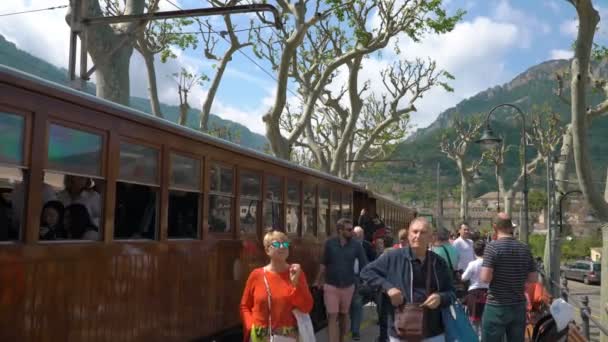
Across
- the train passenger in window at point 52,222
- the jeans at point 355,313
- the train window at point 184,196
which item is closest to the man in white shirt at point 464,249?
the jeans at point 355,313

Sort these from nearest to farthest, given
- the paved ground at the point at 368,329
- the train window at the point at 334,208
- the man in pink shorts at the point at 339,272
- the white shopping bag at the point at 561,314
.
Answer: the white shopping bag at the point at 561,314 → the man in pink shorts at the point at 339,272 → the paved ground at the point at 368,329 → the train window at the point at 334,208

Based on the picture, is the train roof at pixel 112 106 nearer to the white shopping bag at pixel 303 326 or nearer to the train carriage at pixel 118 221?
the train carriage at pixel 118 221

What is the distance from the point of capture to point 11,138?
4.42 m

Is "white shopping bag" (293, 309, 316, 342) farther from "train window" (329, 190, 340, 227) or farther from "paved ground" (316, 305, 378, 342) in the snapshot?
"train window" (329, 190, 340, 227)

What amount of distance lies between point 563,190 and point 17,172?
21119 mm

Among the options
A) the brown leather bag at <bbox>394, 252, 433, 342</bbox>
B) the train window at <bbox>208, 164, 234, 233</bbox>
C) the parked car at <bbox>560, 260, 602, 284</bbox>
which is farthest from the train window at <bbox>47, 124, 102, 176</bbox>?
the parked car at <bbox>560, 260, 602, 284</bbox>

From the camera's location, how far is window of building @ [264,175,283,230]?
9.12m

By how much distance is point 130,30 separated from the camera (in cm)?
1292

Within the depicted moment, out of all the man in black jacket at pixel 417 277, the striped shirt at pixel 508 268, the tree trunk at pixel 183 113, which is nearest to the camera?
the man in black jacket at pixel 417 277

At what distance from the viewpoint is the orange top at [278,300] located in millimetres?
4910

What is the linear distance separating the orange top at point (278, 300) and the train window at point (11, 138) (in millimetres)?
1868

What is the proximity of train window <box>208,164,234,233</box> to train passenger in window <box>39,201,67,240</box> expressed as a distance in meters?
2.41

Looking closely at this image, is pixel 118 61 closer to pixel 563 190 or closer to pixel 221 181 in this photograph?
pixel 221 181

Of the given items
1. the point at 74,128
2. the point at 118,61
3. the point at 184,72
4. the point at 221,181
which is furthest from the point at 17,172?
the point at 184,72
